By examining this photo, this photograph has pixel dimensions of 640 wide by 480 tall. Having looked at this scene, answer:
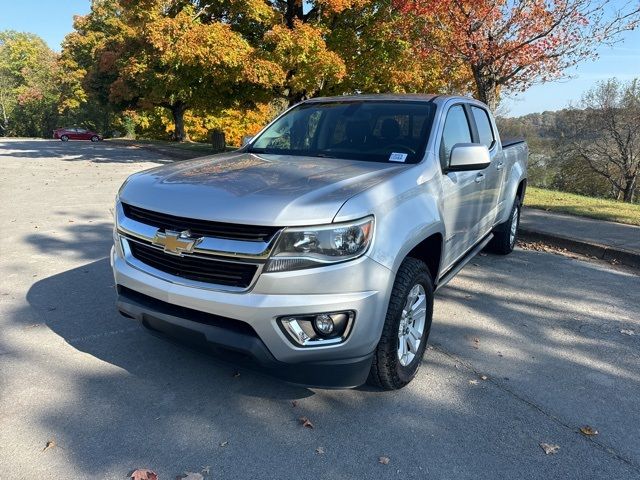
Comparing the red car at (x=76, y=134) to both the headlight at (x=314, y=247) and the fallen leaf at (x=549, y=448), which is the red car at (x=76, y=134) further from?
the fallen leaf at (x=549, y=448)

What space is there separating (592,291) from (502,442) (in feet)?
10.4

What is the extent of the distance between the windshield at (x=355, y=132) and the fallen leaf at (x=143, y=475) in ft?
7.92

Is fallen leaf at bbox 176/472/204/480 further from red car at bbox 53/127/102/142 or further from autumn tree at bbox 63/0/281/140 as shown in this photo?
red car at bbox 53/127/102/142

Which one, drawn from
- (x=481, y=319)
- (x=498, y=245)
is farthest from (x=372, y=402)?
(x=498, y=245)

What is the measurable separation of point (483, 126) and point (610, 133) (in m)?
33.5

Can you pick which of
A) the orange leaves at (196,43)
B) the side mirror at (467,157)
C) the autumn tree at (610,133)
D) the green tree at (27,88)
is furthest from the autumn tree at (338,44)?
the green tree at (27,88)

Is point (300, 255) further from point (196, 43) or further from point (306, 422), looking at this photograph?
point (196, 43)

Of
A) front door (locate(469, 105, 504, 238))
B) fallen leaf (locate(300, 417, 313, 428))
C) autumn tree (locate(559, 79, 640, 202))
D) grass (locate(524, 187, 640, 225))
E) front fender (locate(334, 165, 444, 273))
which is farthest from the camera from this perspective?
autumn tree (locate(559, 79, 640, 202))

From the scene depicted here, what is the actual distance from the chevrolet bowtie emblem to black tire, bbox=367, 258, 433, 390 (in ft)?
3.77

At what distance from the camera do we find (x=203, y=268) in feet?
8.64

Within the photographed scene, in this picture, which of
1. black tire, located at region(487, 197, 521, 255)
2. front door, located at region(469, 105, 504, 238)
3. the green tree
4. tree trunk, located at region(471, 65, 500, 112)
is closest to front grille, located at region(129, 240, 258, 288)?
front door, located at region(469, 105, 504, 238)

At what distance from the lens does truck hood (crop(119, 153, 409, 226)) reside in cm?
249

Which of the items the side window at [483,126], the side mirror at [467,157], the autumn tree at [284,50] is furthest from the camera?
the autumn tree at [284,50]

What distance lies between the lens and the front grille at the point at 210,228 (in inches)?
97.3
